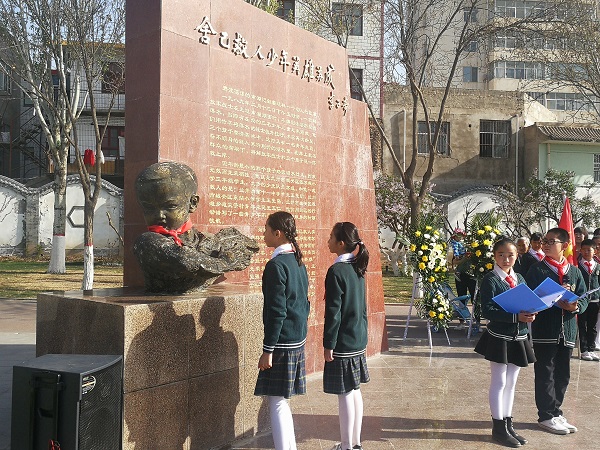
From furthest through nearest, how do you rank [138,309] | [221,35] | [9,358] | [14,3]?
[14,3], [9,358], [221,35], [138,309]

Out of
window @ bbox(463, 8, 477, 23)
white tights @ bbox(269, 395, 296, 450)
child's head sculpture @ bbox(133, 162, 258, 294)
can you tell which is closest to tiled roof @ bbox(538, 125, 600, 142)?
window @ bbox(463, 8, 477, 23)

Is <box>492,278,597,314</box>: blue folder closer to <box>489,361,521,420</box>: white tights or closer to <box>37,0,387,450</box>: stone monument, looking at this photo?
<box>489,361,521,420</box>: white tights

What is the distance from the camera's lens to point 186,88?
192 inches

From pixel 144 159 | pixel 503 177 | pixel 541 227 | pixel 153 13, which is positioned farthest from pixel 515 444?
→ pixel 503 177

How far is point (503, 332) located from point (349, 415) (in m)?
1.31

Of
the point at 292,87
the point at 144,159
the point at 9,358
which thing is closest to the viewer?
the point at 144,159

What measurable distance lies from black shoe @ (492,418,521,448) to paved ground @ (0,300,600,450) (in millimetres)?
72

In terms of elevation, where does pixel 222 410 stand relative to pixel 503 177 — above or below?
below

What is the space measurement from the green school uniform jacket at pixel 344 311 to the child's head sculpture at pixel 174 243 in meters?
0.83

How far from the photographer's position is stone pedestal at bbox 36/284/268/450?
3363 mm

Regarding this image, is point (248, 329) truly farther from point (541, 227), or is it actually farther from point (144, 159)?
point (541, 227)

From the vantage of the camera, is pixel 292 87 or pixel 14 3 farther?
pixel 14 3

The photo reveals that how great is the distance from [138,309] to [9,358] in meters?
4.20

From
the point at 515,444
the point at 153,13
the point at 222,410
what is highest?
the point at 153,13
